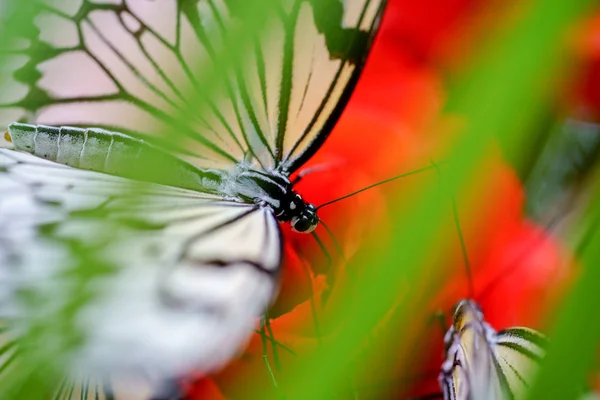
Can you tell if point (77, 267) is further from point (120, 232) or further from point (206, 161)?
point (206, 161)

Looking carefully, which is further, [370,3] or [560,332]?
[370,3]

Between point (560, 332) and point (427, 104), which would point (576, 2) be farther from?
point (427, 104)

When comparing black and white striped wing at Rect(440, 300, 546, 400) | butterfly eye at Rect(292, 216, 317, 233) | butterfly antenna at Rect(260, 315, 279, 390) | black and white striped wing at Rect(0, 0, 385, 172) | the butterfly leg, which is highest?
black and white striped wing at Rect(0, 0, 385, 172)

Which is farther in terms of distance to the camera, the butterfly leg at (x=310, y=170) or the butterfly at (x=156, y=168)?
the butterfly leg at (x=310, y=170)

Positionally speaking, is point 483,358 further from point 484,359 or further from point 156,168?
point 156,168

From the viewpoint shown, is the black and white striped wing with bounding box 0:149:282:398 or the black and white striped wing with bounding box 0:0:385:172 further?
the black and white striped wing with bounding box 0:0:385:172

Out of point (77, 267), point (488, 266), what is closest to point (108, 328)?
point (77, 267)
